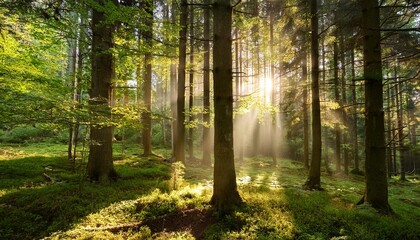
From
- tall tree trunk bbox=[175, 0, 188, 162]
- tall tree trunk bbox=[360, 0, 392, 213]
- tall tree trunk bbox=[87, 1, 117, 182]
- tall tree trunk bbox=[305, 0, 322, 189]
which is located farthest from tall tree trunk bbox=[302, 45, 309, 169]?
tall tree trunk bbox=[87, 1, 117, 182]

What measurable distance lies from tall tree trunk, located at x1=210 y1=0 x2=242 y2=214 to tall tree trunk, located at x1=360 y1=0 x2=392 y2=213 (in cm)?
308

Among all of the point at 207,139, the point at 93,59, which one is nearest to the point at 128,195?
the point at 93,59

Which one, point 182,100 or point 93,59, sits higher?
point 93,59

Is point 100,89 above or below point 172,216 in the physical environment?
above

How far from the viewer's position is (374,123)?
217 inches

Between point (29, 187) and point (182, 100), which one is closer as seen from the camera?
point (29, 187)

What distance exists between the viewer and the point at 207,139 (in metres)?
14.1

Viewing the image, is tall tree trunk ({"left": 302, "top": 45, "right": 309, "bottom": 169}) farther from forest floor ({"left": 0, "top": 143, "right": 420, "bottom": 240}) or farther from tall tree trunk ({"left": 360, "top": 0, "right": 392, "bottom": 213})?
forest floor ({"left": 0, "top": 143, "right": 420, "bottom": 240})

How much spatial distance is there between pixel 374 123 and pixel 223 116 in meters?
3.43

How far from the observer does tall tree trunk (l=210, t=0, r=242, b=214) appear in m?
5.01

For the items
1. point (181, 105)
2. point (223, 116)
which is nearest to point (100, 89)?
point (181, 105)

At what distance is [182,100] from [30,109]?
6320 mm

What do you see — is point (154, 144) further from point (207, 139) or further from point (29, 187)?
point (29, 187)

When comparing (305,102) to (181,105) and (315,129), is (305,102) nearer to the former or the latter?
(315,129)
